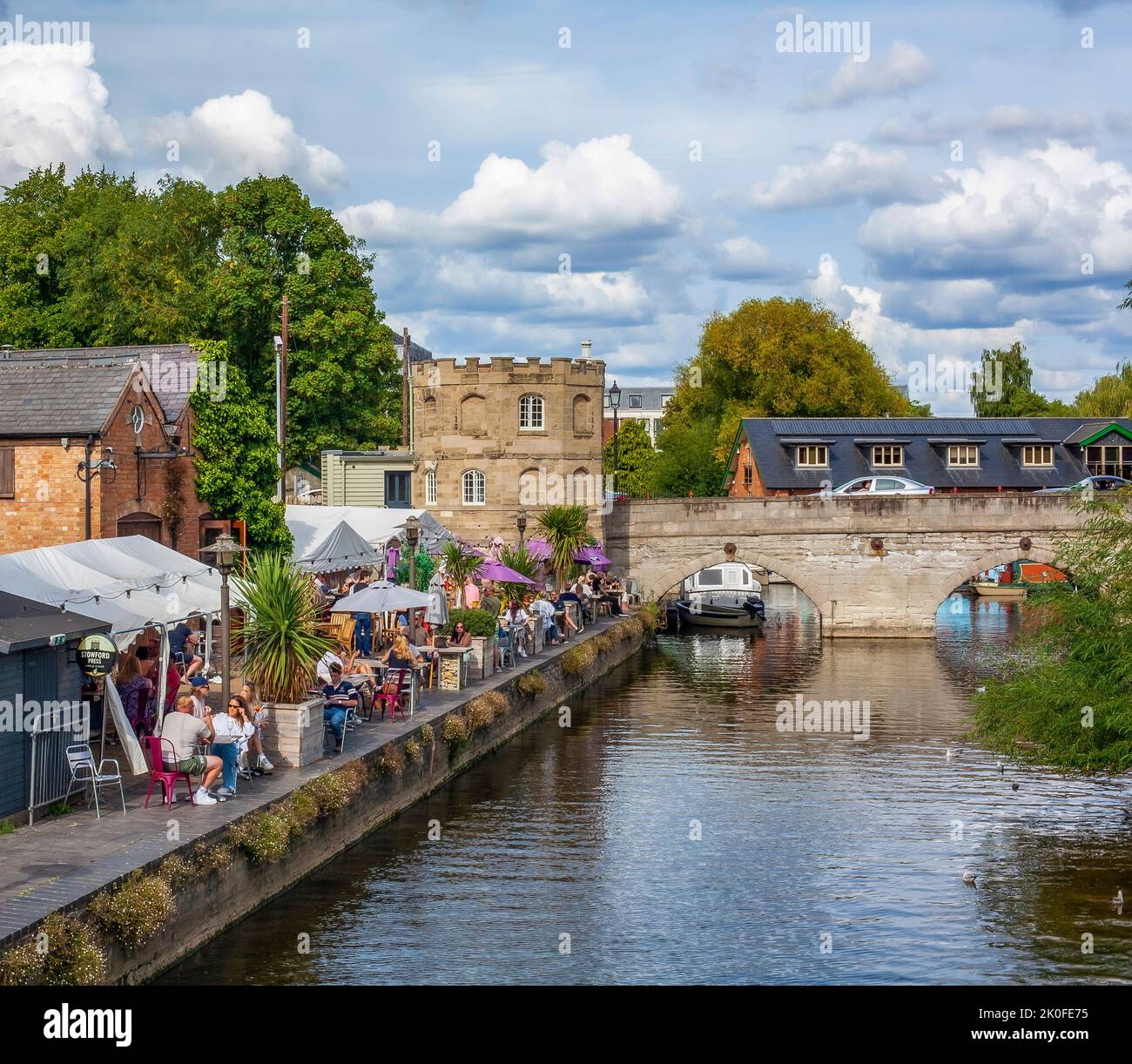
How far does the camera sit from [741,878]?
64.3 feet

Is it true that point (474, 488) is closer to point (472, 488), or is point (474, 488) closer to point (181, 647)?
point (472, 488)

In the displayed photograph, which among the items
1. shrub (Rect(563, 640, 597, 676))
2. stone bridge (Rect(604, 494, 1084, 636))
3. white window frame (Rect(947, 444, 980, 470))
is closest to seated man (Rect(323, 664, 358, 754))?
shrub (Rect(563, 640, 597, 676))

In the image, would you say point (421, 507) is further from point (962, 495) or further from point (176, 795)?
point (176, 795)

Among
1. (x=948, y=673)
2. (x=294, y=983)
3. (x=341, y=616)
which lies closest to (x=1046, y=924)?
(x=294, y=983)

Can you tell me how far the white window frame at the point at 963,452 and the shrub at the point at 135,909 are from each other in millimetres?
49403

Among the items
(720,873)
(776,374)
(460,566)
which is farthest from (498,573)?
(776,374)

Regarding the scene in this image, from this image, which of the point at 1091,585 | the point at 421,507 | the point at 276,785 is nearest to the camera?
the point at 276,785

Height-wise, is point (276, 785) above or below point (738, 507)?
below

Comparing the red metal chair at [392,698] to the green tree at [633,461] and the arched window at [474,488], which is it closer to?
the arched window at [474,488]

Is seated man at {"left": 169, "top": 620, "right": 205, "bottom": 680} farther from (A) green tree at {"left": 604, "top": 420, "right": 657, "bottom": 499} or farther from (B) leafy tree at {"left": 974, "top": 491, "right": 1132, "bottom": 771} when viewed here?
(A) green tree at {"left": 604, "top": 420, "right": 657, "bottom": 499}

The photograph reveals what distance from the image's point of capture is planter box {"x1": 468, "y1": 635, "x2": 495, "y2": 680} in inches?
1194

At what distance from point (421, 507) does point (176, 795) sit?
33279 mm

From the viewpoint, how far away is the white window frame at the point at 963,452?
59500mm

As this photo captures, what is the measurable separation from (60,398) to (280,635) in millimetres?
10016
